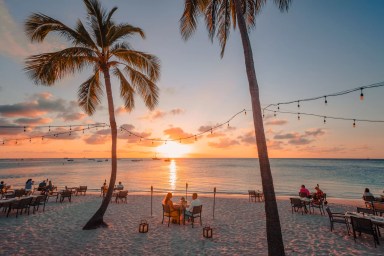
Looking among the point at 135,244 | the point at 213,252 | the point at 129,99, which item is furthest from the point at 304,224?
the point at 129,99

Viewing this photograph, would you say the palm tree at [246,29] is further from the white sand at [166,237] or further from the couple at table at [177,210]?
the couple at table at [177,210]

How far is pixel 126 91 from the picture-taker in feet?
37.9

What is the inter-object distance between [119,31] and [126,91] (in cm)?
291

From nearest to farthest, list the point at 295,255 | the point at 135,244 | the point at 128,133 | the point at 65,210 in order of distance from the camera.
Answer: the point at 295,255
the point at 135,244
the point at 65,210
the point at 128,133

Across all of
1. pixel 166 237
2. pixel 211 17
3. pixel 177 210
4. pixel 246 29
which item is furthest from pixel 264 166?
pixel 211 17

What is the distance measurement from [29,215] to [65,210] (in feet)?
5.70

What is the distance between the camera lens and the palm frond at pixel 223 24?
28.8 feet

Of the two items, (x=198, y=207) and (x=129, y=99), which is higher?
(x=129, y=99)

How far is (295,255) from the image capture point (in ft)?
22.3

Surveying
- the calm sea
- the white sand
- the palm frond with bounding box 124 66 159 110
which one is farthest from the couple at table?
the calm sea

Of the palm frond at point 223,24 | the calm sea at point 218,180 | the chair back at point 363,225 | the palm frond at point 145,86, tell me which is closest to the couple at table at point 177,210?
the palm frond at point 145,86

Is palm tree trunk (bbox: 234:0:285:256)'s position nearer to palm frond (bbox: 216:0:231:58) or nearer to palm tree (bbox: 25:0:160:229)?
palm frond (bbox: 216:0:231:58)

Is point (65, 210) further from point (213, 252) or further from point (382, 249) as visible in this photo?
point (382, 249)

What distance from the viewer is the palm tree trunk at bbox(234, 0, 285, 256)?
18.3 feet
